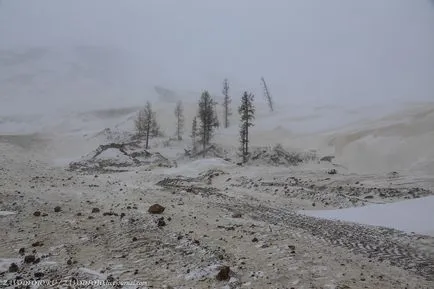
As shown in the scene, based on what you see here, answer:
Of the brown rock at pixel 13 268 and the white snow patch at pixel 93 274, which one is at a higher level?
the brown rock at pixel 13 268

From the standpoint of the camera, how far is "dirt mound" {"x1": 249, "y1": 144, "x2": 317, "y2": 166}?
5491 centimetres

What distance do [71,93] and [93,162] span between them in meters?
95.6

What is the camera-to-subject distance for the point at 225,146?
68688mm

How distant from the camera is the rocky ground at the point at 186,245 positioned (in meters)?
8.99

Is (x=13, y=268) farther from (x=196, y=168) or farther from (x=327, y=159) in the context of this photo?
(x=327, y=159)

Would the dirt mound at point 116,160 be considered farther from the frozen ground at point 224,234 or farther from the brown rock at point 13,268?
the brown rock at point 13,268

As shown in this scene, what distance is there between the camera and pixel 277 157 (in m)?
55.6

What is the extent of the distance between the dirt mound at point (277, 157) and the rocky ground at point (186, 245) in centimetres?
3471

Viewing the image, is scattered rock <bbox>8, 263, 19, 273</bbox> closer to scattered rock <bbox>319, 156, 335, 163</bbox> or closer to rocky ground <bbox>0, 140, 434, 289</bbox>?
rocky ground <bbox>0, 140, 434, 289</bbox>

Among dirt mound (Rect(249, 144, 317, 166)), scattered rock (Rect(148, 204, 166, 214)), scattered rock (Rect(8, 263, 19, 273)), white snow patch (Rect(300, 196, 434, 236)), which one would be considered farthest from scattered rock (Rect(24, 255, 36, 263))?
dirt mound (Rect(249, 144, 317, 166))

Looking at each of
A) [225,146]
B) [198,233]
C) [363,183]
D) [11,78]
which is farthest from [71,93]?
[198,233]

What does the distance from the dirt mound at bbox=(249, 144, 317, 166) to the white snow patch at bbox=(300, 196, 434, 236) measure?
34416 mm

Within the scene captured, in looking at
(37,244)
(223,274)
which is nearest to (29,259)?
(37,244)

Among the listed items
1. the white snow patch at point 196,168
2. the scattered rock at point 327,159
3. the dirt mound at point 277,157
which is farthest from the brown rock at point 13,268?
the scattered rock at point 327,159
